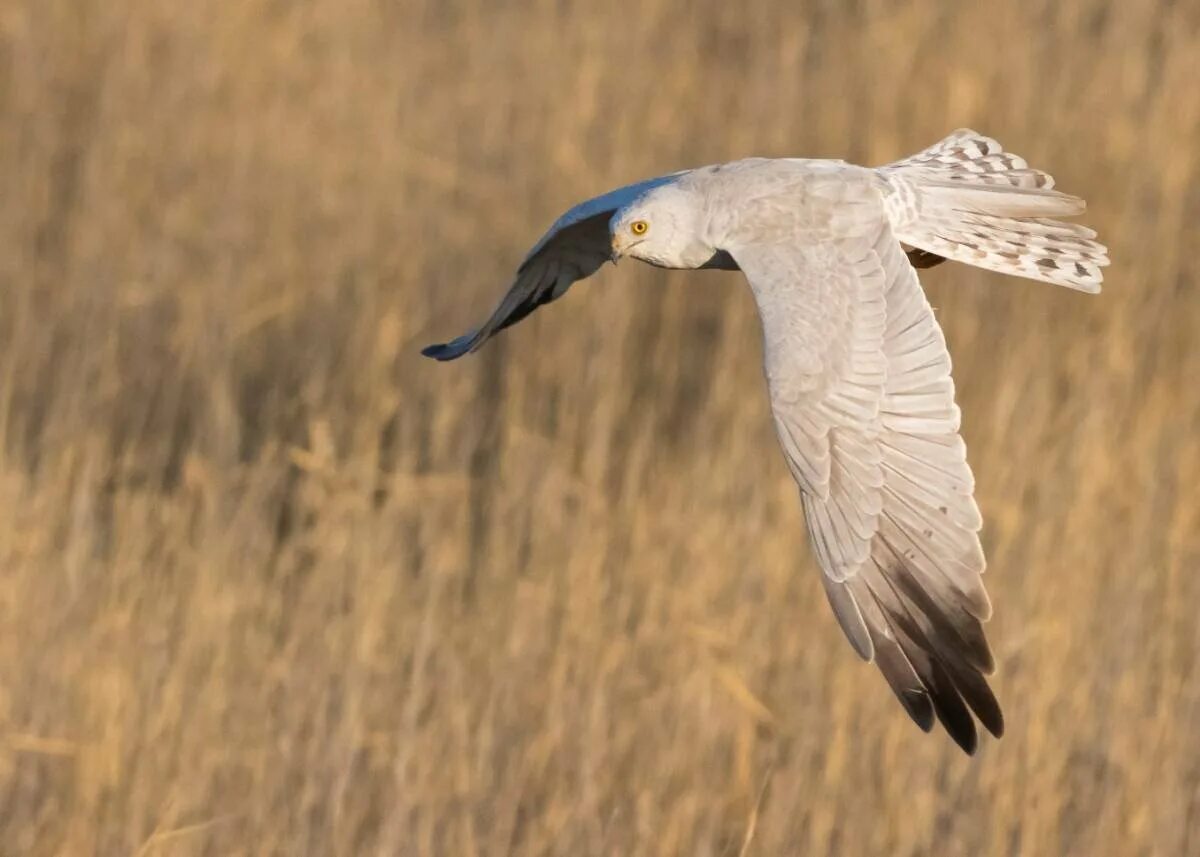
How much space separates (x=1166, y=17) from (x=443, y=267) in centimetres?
241

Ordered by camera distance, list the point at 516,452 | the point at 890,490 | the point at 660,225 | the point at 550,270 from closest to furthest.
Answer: the point at 890,490 → the point at 660,225 → the point at 550,270 → the point at 516,452

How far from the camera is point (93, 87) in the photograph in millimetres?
6660

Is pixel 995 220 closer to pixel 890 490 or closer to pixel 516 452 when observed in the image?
pixel 890 490

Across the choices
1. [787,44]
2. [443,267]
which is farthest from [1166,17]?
[443,267]

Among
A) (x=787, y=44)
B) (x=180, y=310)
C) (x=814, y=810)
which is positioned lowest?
(x=814, y=810)

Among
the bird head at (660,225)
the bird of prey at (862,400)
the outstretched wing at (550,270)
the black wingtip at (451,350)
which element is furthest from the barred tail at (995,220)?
the black wingtip at (451,350)

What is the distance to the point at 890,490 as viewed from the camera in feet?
12.3

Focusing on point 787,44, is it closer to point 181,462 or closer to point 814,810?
point 181,462

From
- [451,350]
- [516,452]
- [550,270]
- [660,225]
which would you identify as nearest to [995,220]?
[660,225]

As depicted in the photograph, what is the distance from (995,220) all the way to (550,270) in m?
0.91

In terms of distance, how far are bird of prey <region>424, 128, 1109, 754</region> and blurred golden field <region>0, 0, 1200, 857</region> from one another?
86 cm

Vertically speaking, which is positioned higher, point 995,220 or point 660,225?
point 995,220

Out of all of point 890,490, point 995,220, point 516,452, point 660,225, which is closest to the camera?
point 890,490

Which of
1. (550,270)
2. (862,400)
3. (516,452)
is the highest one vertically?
(550,270)
